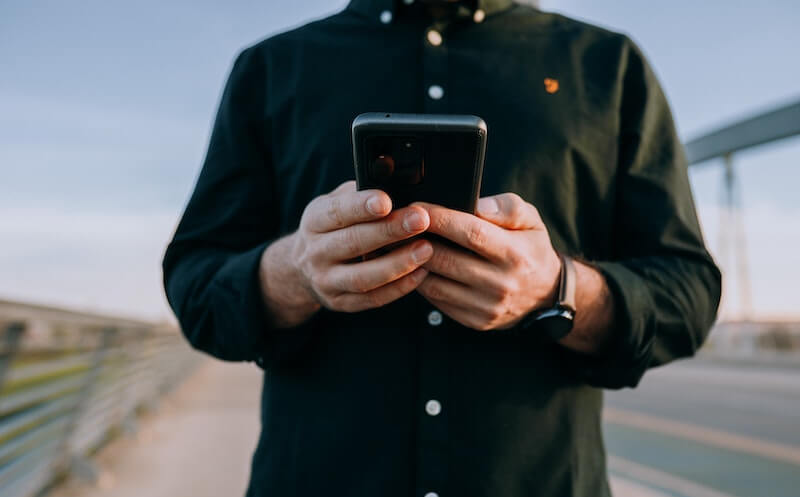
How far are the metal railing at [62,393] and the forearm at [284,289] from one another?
1.84 meters

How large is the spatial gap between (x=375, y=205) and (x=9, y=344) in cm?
235

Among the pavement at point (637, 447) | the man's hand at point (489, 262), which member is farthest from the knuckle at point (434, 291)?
the pavement at point (637, 447)

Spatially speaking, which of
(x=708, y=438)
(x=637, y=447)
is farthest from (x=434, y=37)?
(x=708, y=438)

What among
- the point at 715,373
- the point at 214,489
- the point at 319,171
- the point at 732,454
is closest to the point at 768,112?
the point at 715,373

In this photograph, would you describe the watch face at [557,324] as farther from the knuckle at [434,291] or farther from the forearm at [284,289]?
the forearm at [284,289]

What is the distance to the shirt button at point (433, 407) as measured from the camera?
1.16 meters

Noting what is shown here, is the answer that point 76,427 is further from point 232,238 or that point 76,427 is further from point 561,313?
point 561,313

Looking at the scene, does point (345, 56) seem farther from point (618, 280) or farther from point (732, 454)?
point (732, 454)

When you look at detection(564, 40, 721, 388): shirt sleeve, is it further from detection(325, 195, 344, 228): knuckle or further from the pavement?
the pavement

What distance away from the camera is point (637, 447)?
545 centimetres

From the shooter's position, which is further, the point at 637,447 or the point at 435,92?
the point at 637,447

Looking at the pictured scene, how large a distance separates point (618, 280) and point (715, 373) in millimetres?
13815

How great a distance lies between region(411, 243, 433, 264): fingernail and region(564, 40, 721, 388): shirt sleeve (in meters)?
0.43

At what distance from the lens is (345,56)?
1445 mm
